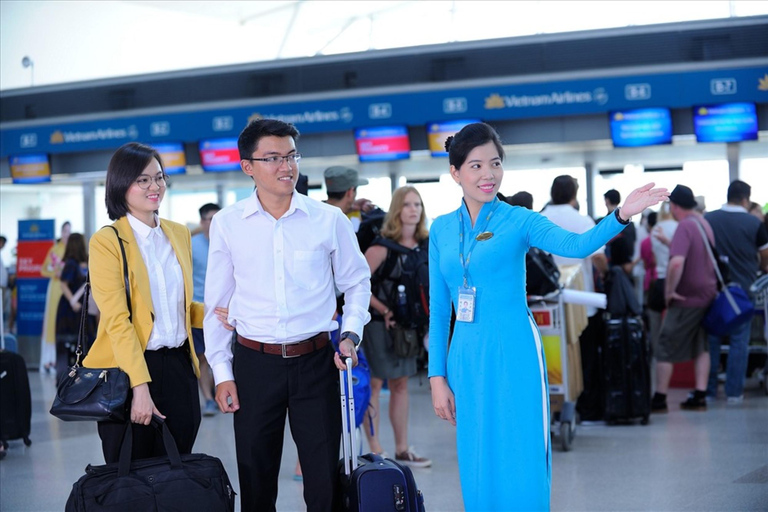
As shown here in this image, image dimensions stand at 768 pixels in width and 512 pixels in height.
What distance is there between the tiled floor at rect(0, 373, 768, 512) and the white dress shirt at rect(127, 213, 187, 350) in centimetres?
170

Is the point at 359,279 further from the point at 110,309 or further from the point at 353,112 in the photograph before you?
the point at 353,112

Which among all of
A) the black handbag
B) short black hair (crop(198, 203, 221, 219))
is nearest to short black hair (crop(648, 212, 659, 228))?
short black hair (crop(198, 203, 221, 219))

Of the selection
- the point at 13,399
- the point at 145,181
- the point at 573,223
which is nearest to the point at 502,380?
the point at 145,181

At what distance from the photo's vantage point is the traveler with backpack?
518 centimetres

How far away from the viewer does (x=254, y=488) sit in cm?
297

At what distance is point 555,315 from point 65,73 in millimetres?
12193

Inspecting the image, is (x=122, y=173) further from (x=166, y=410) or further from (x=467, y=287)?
(x=467, y=287)

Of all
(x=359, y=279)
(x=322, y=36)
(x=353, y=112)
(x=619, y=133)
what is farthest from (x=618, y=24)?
(x=359, y=279)

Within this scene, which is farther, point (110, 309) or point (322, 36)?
point (322, 36)

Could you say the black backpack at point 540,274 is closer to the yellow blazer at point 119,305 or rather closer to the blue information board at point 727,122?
the yellow blazer at point 119,305

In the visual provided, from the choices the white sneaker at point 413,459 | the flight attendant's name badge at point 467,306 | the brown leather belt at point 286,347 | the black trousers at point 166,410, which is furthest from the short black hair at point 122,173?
the white sneaker at point 413,459

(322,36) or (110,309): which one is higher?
(322,36)

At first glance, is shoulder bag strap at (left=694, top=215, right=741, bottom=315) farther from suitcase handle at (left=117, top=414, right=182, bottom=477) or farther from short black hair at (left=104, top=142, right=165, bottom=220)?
suitcase handle at (left=117, top=414, right=182, bottom=477)

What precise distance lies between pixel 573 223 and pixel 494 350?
364 cm
